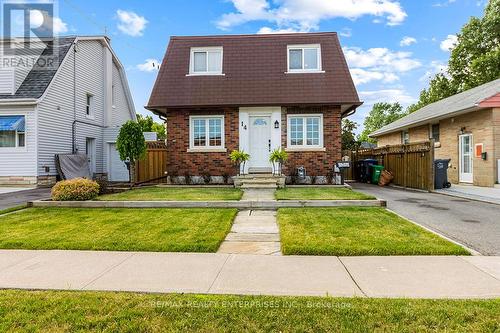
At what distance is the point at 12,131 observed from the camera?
15125 millimetres

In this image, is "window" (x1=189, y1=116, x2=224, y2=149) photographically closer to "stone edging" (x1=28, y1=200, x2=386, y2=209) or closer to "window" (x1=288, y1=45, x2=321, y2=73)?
"window" (x1=288, y1=45, x2=321, y2=73)

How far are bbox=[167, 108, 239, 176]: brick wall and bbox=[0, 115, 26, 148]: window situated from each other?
6.77 meters

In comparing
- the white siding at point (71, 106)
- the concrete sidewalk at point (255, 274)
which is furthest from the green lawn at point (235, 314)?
the white siding at point (71, 106)

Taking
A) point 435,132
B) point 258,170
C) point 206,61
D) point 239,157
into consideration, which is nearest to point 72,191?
point 239,157

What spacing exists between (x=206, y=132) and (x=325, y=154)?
5367 mm

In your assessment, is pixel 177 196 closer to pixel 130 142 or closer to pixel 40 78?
pixel 130 142

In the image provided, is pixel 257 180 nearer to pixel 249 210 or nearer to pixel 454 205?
pixel 249 210

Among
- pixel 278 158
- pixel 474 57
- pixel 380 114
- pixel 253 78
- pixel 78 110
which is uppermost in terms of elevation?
pixel 380 114

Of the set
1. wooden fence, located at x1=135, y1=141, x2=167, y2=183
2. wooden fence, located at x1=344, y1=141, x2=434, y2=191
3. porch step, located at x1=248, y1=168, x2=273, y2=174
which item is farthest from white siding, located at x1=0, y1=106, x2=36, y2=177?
wooden fence, located at x1=344, y1=141, x2=434, y2=191

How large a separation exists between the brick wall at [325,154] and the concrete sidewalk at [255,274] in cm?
964

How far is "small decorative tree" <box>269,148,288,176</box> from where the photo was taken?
13227 millimetres

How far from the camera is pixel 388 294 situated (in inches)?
138

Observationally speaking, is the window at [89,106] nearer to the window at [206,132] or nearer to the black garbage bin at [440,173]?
the window at [206,132]

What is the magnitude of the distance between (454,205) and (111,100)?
784 inches
